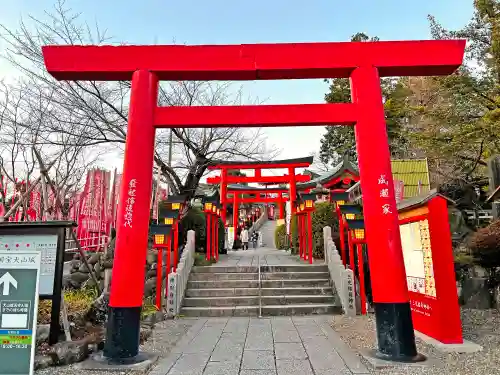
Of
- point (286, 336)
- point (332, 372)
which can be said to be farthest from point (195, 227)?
point (332, 372)

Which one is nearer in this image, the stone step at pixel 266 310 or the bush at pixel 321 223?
the stone step at pixel 266 310

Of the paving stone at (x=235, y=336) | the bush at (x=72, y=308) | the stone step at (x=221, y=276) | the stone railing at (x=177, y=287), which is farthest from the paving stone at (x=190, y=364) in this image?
the stone step at (x=221, y=276)

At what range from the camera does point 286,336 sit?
6098 mm

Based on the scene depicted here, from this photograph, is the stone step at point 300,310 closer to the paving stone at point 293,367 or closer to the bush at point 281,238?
the paving stone at point 293,367

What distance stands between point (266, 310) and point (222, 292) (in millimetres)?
1410

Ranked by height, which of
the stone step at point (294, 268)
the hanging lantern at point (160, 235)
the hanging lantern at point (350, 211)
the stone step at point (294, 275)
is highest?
the hanging lantern at point (350, 211)

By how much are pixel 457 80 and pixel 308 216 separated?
23.0 ft

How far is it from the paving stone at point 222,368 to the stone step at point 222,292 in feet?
14.5

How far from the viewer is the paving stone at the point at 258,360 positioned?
445 cm

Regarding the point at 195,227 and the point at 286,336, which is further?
the point at 195,227

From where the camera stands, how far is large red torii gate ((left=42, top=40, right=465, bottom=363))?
4.94m

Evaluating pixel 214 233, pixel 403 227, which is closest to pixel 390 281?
pixel 403 227

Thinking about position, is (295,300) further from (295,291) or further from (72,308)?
(72,308)

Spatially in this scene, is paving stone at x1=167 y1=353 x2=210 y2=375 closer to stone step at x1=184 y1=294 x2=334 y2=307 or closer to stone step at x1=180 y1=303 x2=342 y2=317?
stone step at x1=180 y1=303 x2=342 y2=317
